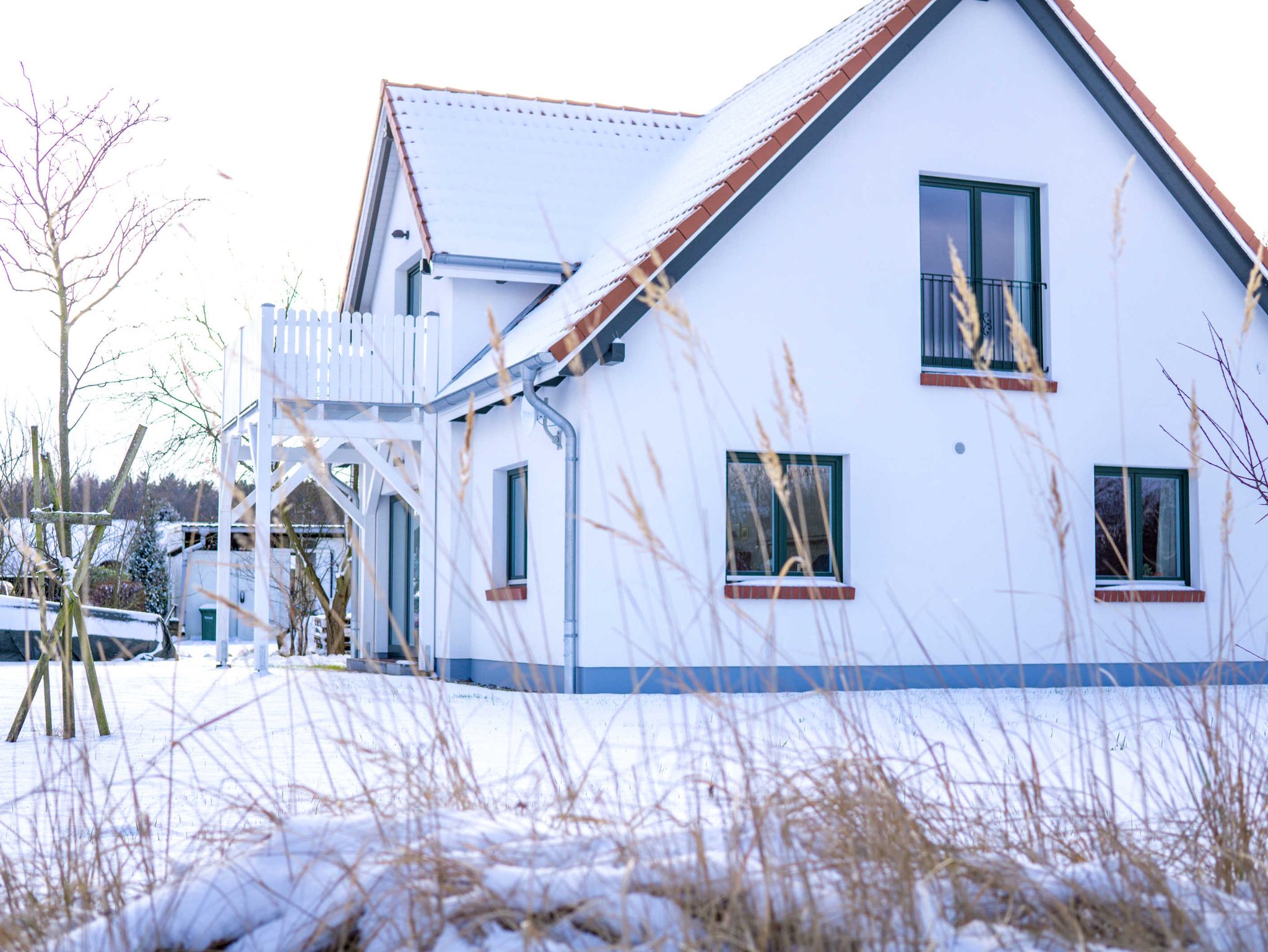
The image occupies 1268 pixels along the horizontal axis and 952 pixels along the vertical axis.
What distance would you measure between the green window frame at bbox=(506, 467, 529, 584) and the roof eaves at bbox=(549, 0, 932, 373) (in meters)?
2.49

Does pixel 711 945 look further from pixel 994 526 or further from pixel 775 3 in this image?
pixel 994 526

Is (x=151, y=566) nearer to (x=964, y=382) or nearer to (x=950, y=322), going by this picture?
(x=950, y=322)

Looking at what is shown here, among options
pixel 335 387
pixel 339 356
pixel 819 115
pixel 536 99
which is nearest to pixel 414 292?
pixel 536 99

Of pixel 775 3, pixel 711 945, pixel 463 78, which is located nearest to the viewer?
pixel 711 945

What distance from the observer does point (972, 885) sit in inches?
101

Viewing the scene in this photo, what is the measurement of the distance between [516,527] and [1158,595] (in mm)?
5530

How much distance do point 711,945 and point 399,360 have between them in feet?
36.5

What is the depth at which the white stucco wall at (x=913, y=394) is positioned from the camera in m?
10.4

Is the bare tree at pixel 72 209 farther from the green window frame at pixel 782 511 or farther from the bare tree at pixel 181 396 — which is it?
the bare tree at pixel 181 396

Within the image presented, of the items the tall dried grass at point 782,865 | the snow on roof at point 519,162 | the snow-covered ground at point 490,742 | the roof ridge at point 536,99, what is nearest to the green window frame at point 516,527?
the snow-covered ground at point 490,742

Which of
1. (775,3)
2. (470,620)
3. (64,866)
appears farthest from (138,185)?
(64,866)

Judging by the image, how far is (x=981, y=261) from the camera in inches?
453

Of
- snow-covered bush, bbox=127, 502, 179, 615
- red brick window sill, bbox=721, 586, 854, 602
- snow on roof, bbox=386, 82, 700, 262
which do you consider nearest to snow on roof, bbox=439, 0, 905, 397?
snow on roof, bbox=386, 82, 700, 262

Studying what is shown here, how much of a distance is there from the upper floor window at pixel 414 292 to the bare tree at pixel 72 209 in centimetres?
455
